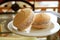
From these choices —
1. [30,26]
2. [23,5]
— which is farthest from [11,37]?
[23,5]

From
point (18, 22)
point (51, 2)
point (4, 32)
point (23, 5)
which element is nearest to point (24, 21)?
point (18, 22)

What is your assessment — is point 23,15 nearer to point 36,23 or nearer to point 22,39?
point 36,23

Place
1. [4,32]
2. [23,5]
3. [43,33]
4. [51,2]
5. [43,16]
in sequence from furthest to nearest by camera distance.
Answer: [51,2] < [23,5] < [4,32] < [43,16] < [43,33]

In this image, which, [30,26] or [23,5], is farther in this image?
[23,5]

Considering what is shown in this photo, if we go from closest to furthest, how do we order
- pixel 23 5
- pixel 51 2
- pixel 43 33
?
pixel 43 33, pixel 23 5, pixel 51 2

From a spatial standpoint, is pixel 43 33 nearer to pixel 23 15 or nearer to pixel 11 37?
pixel 23 15

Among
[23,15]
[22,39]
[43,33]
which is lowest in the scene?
[22,39]

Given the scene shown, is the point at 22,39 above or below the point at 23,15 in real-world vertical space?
below

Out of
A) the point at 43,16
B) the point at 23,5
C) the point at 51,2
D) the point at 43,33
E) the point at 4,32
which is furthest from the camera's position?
the point at 51,2

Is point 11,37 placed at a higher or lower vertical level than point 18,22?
lower
